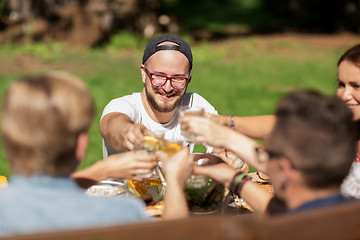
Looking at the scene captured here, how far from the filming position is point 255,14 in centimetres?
3803

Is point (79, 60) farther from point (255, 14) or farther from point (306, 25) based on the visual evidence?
point (255, 14)

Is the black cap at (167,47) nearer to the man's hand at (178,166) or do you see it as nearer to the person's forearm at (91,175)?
the person's forearm at (91,175)

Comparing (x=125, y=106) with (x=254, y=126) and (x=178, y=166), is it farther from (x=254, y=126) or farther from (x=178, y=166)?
(x=178, y=166)

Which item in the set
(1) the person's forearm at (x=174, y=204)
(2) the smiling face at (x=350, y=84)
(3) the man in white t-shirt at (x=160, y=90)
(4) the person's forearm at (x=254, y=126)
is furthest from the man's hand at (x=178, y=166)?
(2) the smiling face at (x=350, y=84)

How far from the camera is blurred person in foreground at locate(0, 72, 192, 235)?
6.79 ft

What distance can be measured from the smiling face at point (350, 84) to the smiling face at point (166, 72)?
1304 millimetres

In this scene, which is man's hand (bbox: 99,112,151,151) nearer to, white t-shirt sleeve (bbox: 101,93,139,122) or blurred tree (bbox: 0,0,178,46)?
white t-shirt sleeve (bbox: 101,93,139,122)

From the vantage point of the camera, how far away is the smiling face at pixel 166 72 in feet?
13.9

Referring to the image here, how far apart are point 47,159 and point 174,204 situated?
71 cm

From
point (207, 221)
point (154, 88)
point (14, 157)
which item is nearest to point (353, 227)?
point (207, 221)

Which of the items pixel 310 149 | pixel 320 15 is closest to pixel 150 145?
pixel 310 149

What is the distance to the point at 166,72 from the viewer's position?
167 inches

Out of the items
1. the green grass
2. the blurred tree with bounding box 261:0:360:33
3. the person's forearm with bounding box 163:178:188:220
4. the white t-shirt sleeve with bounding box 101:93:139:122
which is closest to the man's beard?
the white t-shirt sleeve with bounding box 101:93:139:122

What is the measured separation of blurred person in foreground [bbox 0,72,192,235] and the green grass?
22.5ft
